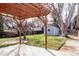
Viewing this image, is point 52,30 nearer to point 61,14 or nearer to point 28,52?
point 61,14

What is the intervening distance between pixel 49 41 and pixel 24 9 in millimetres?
547

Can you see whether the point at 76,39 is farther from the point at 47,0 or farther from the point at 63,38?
the point at 47,0

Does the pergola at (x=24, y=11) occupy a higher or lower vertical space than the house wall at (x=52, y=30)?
higher

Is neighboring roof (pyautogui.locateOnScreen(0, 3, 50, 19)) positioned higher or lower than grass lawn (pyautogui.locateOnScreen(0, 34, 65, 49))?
higher

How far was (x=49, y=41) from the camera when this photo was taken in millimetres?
2650

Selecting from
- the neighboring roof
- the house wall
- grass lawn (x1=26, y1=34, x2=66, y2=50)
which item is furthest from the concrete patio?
the neighboring roof

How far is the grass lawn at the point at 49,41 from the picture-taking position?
8.68ft

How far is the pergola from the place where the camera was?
2566mm

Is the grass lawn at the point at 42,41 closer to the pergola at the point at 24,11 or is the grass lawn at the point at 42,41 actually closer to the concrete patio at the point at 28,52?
the concrete patio at the point at 28,52

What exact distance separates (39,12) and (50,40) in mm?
408

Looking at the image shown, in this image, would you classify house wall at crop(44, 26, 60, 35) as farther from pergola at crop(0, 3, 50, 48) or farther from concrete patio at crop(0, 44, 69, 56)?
concrete patio at crop(0, 44, 69, 56)

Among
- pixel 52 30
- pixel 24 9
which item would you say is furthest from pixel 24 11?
pixel 52 30

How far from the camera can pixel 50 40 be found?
8.71 ft

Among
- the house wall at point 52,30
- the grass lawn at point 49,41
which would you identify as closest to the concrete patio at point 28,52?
the grass lawn at point 49,41
